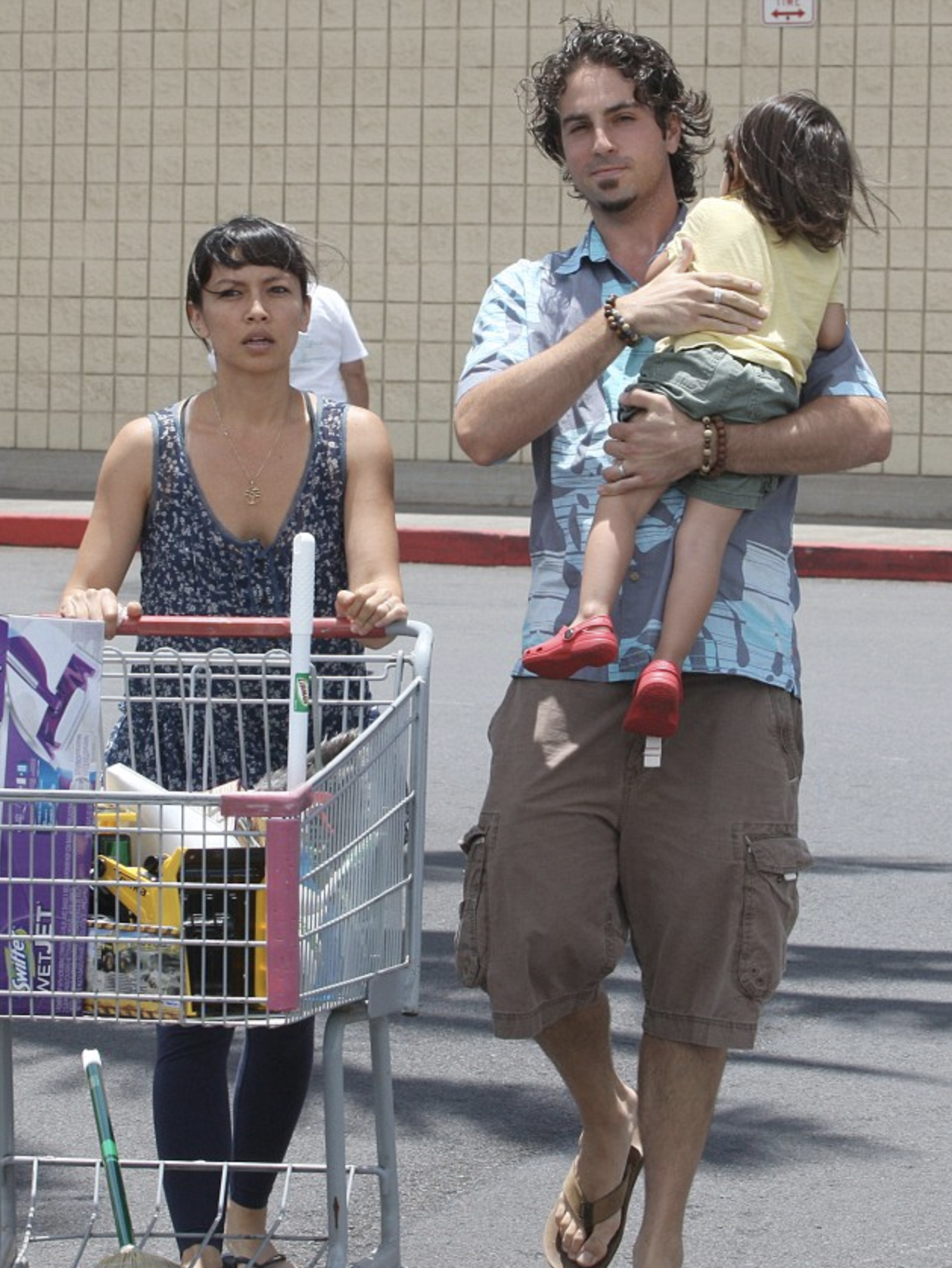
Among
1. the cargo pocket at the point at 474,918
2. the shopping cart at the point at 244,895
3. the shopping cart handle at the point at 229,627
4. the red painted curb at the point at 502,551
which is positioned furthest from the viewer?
the red painted curb at the point at 502,551

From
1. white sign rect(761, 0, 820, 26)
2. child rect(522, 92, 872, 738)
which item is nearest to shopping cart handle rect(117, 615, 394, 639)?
child rect(522, 92, 872, 738)

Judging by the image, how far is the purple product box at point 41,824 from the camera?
301 centimetres

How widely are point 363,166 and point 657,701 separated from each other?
43.6 ft

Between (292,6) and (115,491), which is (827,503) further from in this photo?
(115,491)

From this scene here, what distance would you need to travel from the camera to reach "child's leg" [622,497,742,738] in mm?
3516

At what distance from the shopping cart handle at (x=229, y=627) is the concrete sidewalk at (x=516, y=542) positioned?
1049cm

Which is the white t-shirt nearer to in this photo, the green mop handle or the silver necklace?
the silver necklace

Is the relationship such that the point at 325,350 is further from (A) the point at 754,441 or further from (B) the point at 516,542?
(B) the point at 516,542

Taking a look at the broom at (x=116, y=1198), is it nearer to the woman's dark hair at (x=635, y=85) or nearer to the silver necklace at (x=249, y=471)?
the silver necklace at (x=249, y=471)

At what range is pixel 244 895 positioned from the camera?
302 cm

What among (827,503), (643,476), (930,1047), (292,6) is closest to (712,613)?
(643,476)

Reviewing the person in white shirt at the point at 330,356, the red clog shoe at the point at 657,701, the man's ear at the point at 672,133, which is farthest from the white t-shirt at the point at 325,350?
the red clog shoe at the point at 657,701

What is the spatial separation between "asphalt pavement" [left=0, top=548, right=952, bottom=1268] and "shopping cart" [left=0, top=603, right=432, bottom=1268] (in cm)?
13

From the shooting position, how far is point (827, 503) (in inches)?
619
